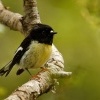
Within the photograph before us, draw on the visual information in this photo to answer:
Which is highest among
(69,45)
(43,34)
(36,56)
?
(43,34)

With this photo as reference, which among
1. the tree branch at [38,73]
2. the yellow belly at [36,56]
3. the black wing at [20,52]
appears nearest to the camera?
the tree branch at [38,73]

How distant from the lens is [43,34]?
4051mm

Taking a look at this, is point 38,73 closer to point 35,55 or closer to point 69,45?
point 35,55

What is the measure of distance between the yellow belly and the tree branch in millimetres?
68

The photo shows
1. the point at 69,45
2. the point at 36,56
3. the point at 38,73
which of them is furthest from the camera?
the point at 69,45

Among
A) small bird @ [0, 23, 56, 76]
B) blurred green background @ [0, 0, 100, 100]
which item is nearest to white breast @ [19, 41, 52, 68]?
small bird @ [0, 23, 56, 76]

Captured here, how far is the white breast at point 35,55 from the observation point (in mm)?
3848

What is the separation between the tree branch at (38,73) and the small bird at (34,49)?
0.07m

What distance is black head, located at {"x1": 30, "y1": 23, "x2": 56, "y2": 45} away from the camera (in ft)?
13.1

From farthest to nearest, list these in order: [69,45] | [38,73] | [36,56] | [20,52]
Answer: [69,45] < [20,52] < [36,56] < [38,73]

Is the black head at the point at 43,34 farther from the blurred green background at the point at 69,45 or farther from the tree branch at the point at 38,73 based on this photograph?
the blurred green background at the point at 69,45

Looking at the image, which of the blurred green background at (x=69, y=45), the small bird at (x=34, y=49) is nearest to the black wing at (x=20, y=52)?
the small bird at (x=34, y=49)

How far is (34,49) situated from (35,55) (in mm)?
52

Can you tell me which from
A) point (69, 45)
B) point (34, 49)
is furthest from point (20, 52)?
point (69, 45)
